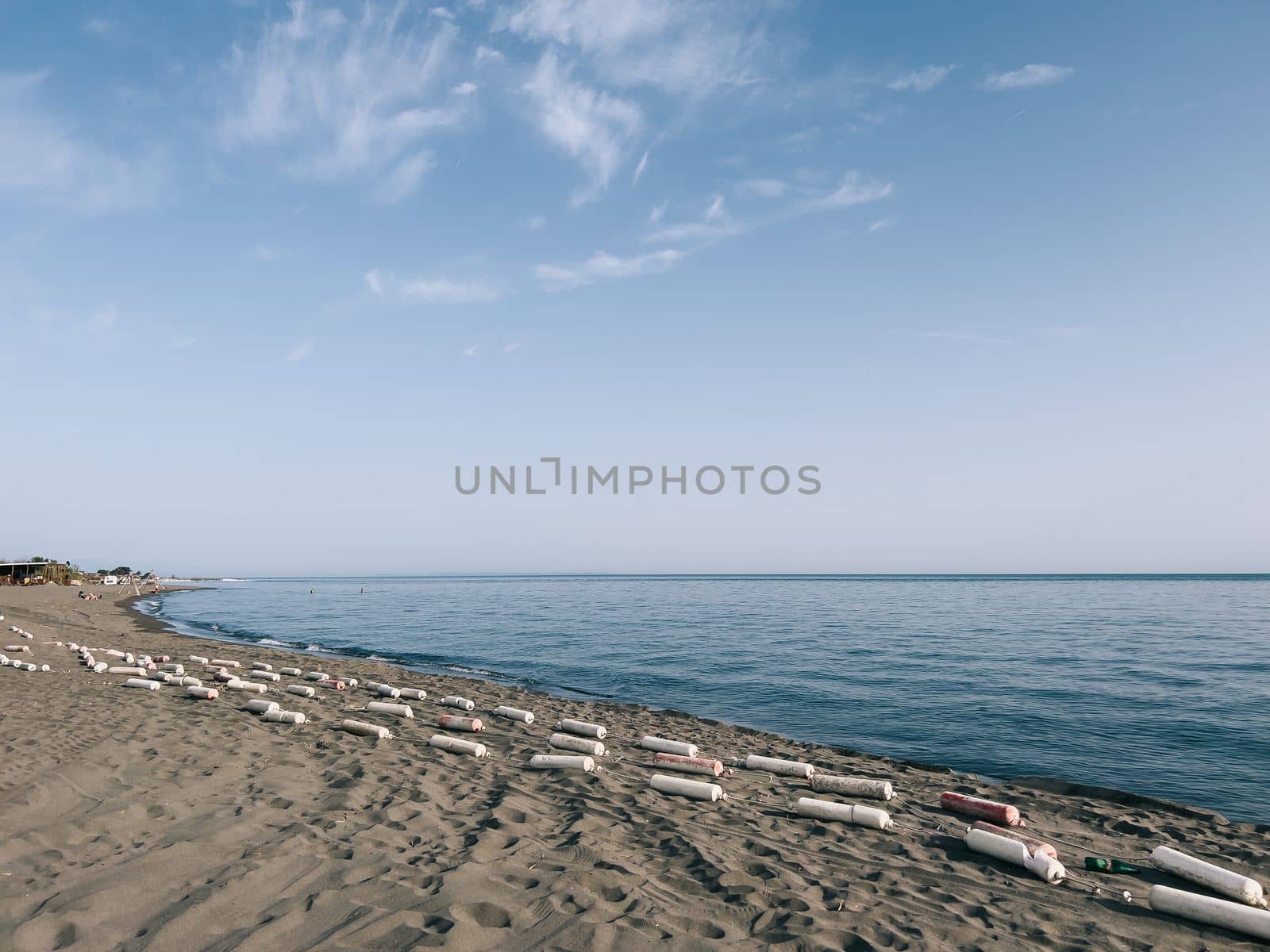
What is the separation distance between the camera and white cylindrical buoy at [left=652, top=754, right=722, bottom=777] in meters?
10.7

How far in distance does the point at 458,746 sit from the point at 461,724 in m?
1.82

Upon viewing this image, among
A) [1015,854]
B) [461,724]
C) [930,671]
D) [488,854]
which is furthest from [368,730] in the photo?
[930,671]

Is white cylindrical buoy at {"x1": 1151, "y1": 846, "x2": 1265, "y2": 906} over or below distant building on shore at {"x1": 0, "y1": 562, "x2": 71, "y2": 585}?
below

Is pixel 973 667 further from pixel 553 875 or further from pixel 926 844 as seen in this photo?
pixel 553 875

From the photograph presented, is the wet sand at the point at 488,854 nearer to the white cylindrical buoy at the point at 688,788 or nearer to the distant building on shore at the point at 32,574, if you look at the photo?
the white cylindrical buoy at the point at 688,788

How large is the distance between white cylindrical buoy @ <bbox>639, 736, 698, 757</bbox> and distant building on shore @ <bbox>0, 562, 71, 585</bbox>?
Answer: 283 ft

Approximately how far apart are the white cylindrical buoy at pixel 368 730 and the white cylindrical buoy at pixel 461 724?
3.97 feet

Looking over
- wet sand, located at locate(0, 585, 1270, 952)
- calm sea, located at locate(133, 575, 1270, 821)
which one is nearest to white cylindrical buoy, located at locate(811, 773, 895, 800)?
wet sand, located at locate(0, 585, 1270, 952)

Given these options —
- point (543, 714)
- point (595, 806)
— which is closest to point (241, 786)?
point (595, 806)

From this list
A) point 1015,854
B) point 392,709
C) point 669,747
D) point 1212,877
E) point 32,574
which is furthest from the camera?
point 32,574

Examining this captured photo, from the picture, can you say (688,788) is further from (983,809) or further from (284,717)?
(284,717)

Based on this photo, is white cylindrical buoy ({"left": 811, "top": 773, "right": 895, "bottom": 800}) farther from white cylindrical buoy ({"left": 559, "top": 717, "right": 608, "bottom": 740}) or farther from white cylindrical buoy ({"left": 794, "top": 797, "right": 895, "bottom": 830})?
white cylindrical buoy ({"left": 559, "top": 717, "right": 608, "bottom": 740})

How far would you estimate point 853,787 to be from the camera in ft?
33.2

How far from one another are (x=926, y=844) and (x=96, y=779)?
10833mm
